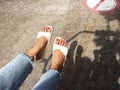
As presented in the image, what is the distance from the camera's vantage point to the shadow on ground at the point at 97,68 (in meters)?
4.13

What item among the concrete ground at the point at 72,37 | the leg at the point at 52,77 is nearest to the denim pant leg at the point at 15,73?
the leg at the point at 52,77

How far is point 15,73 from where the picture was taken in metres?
3.40

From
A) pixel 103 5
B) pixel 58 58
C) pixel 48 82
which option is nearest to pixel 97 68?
pixel 58 58

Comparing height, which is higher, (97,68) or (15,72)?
(15,72)

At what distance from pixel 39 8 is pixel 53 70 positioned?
7.05 ft

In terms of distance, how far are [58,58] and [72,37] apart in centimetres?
79

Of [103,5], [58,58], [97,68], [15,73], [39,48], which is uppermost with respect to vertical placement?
[103,5]

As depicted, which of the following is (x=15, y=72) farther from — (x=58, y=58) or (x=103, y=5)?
(x=103, y=5)

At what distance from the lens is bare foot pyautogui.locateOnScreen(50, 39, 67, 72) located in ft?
13.1

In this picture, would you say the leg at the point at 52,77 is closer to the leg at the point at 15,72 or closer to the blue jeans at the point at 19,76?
the blue jeans at the point at 19,76

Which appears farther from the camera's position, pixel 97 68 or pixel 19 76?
pixel 97 68

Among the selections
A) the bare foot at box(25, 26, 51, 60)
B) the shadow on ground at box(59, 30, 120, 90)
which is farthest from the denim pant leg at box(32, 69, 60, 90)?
the shadow on ground at box(59, 30, 120, 90)

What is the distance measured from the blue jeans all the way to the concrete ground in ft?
2.40

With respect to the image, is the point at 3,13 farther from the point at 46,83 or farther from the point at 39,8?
the point at 46,83
